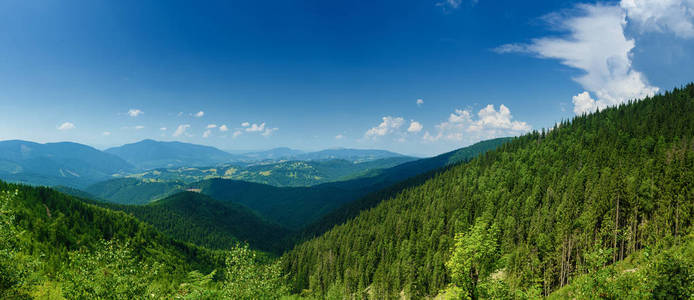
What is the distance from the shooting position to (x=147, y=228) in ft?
434

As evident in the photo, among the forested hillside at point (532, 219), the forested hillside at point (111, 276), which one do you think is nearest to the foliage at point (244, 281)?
the forested hillside at point (111, 276)

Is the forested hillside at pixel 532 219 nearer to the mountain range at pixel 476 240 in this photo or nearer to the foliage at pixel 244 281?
the mountain range at pixel 476 240

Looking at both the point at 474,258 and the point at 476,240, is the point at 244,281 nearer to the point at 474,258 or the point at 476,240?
the point at 474,258

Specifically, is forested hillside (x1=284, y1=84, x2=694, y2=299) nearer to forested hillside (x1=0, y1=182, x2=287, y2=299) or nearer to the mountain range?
the mountain range

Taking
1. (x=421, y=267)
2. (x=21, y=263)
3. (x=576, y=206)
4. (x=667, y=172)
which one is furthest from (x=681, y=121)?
(x=21, y=263)

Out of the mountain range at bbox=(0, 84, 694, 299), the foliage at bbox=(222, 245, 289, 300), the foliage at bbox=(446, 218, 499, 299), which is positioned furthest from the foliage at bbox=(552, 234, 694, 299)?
the foliage at bbox=(222, 245, 289, 300)

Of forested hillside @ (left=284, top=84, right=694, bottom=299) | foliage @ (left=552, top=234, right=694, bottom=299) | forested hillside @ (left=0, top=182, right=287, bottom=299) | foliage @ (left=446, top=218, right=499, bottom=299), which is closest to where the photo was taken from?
forested hillside @ (left=0, top=182, right=287, bottom=299)

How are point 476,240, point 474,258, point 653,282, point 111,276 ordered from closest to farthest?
1. point 111,276
2. point 653,282
3. point 476,240
4. point 474,258

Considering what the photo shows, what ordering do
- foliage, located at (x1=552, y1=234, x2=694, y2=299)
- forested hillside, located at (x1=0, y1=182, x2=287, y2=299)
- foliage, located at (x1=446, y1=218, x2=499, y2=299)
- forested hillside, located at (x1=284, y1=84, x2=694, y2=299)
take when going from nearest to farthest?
forested hillside, located at (x1=0, y1=182, x2=287, y2=299) < foliage, located at (x1=552, y1=234, x2=694, y2=299) < foliage, located at (x1=446, y1=218, x2=499, y2=299) < forested hillside, located at (x1=284, y1=84, x2=694, y2=299)

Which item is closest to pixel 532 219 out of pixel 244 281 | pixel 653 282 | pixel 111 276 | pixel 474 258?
pixel 653 282

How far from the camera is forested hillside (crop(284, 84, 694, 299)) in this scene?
4951 cm

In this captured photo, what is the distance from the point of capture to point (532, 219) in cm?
10994

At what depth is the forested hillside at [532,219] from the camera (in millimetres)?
49512

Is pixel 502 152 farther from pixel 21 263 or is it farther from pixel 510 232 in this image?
pixel 21 263
